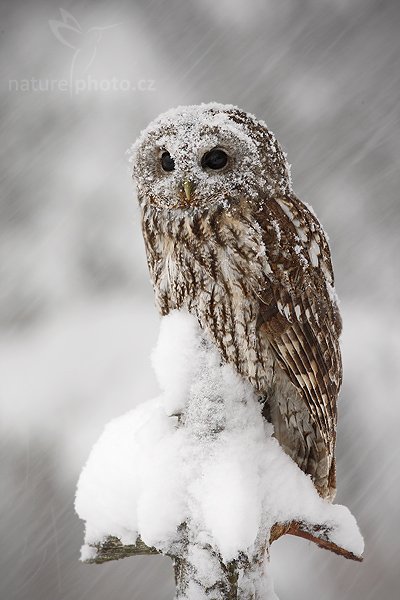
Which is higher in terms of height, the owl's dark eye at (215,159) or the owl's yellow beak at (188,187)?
the owl's dark eye at (215,159)

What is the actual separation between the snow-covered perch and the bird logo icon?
4.06 meters

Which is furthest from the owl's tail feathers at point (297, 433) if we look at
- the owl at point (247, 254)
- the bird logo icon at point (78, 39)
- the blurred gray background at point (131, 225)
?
the bird logo icon at point (78, 39)

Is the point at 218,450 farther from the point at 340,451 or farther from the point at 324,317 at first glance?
the point at 340,451

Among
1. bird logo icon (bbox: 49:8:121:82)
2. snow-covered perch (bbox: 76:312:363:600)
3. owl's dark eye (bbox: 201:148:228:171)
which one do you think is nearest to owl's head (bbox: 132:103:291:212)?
owl's dark eye (bbox: 201:148:228:171)

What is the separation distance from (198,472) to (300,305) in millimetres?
624

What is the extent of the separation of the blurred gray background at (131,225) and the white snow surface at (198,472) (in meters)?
3.05

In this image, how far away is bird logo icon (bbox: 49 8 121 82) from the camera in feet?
17.5

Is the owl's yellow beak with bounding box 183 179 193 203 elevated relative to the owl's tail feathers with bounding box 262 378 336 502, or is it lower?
elevated

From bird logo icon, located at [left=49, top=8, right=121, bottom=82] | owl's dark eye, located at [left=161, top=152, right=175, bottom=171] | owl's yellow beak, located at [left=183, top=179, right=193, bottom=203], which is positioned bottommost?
owl's yellow beak, located at [left=183, top=179, right=193, bottom=203]

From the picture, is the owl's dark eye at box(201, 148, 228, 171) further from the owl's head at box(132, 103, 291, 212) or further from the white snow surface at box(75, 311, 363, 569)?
the white snow surface at box(75, 311, 363, 569)

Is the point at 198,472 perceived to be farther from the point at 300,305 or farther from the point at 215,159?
the point at 215,159

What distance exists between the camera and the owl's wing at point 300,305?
1.94 meters

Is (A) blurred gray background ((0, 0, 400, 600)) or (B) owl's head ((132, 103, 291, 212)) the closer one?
(B) owl's head ((132, 103, 291, 212))

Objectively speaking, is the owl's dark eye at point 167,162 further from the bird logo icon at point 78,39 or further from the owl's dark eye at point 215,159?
the bird logo icon at point 78,39
